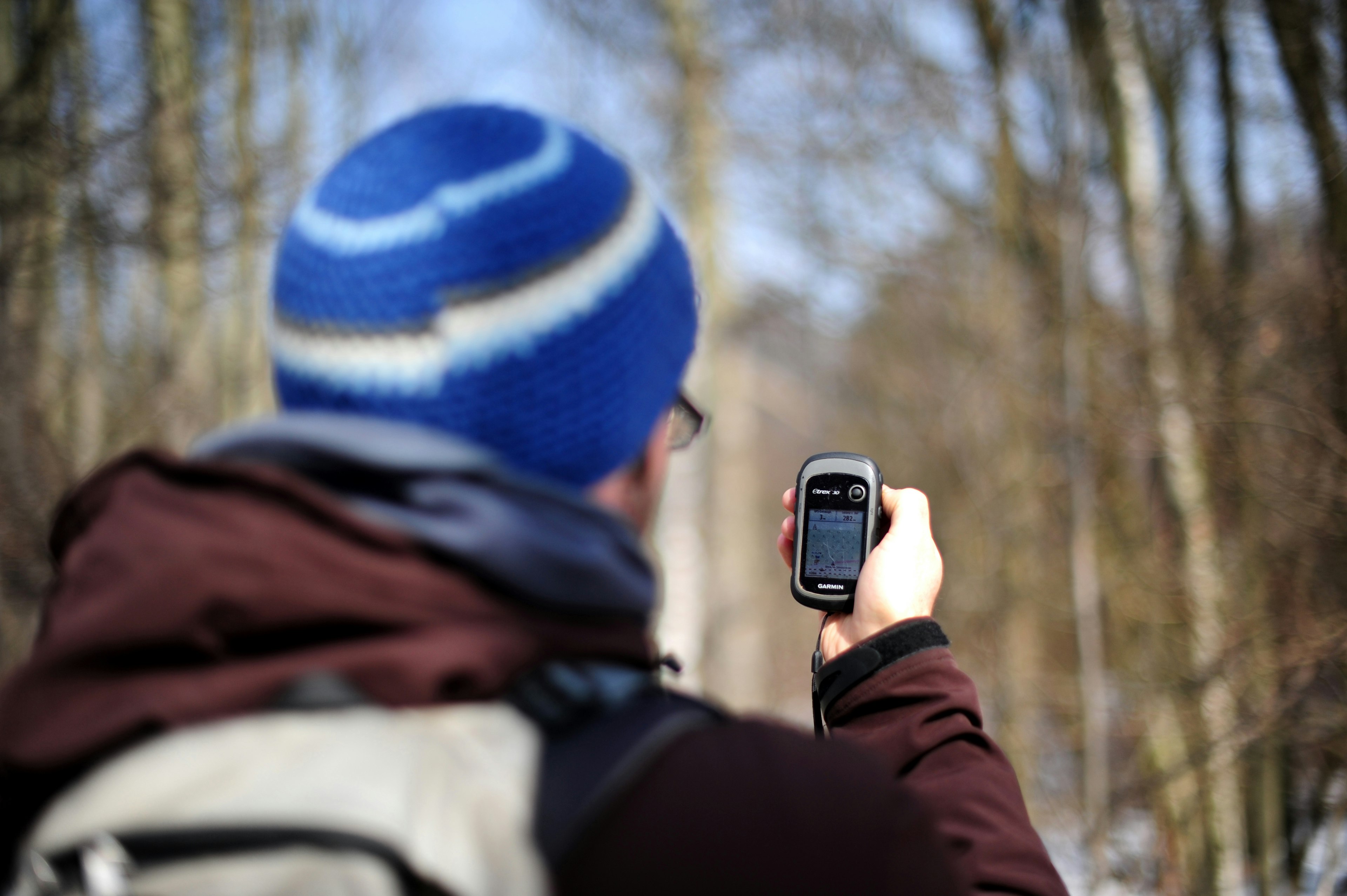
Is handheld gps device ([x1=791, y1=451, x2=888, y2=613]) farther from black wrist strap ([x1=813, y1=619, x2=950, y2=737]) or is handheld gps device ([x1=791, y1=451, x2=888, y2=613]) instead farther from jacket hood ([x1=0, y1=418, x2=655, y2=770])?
jacket hood ([x1=0, y1=418, x2=655, y2=770])

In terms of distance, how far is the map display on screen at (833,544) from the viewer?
149 cm

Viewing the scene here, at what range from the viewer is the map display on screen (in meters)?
1.49

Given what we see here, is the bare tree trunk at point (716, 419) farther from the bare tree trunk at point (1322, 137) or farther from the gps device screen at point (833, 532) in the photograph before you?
the gps device screen at point (833, 532)

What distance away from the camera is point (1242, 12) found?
582cm

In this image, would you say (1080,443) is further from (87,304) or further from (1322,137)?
(87,304)

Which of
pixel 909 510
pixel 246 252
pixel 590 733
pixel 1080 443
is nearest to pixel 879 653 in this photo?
pixel 909 510

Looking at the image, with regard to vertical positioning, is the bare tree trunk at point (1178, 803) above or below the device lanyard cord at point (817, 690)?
below

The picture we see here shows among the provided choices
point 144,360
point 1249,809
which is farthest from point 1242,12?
point 144,360

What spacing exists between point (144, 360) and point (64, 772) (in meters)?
8.23

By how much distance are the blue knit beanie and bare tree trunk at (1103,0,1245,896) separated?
14.0ft

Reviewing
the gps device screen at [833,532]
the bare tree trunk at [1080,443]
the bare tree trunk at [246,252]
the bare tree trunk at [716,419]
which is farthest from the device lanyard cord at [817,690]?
the bare tree trunk at [716,419]

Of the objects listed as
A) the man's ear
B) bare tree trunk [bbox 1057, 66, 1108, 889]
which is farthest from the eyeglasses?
bare tree trunk [bbox 1057, 66, 1108, 889]

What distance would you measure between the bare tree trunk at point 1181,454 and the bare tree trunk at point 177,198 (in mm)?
5419

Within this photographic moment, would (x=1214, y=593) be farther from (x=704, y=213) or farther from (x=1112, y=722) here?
(x=704, y=213)
